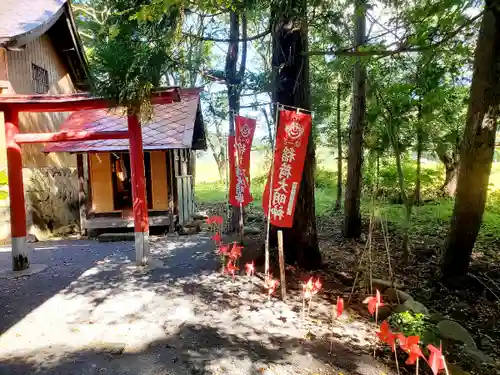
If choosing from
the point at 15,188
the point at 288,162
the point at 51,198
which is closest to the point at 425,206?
the point at 288,162

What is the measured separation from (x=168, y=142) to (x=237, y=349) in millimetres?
6690

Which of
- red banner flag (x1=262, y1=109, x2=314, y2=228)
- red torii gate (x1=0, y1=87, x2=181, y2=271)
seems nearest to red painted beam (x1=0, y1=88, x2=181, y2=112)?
red torii gate (x1=0, y1=87, x2=181, y2=271)

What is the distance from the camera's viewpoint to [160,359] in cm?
353

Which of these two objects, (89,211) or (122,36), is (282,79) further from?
(89,211)

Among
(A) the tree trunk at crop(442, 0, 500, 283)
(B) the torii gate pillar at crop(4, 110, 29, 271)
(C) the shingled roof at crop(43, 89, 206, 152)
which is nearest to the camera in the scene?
(A) the tree trunk at crop(442, 0, 500, 283)

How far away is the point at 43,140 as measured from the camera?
6.88 m

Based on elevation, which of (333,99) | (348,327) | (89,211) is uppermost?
(333,99)

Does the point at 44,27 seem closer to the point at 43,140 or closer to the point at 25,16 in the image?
the point at 25,16

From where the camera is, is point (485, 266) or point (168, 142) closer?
point (485, 266)

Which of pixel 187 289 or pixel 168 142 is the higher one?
pixel 168 142

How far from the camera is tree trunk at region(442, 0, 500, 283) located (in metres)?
5.49

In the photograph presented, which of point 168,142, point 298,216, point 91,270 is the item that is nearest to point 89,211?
point 168,142

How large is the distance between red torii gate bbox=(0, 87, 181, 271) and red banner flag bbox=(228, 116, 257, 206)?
4.37 feet

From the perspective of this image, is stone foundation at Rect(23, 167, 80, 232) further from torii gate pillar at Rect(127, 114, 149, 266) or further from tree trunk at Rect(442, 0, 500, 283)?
tree trunk at Rect(442, 0, 500, 283)
